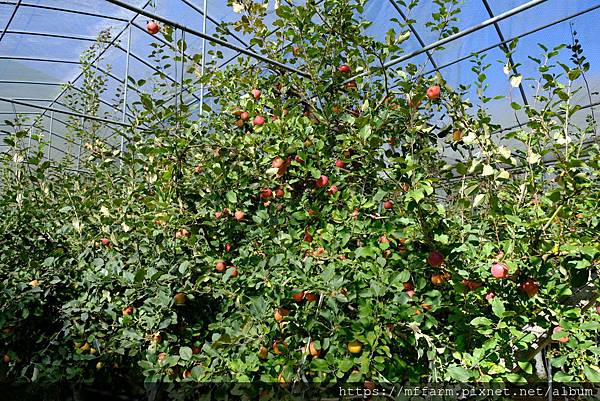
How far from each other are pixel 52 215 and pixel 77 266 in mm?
683

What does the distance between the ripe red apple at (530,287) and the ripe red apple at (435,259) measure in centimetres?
26

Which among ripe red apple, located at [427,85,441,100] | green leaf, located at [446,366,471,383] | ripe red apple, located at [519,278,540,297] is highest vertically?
ripe red apple, located at [427,85,441,100]

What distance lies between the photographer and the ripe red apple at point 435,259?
154 centimetres

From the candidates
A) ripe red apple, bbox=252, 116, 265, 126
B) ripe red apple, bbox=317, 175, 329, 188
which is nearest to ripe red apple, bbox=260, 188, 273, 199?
ripe red apple, bbox=317, 175, 329, 188

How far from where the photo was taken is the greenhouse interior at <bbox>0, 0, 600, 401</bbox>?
1515 millimetres

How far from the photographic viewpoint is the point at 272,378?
5.38 ft

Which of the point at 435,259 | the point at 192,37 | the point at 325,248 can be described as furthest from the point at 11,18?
the point at 435,259

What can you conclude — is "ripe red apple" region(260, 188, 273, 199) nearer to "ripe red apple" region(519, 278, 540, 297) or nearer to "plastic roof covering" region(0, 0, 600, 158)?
"ripe red apple" region(519, 278, 540, 297)

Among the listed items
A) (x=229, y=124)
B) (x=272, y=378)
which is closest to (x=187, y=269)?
(x=272, y=378)

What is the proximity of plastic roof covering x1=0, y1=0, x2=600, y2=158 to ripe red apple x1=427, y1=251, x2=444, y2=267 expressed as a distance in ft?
7.64

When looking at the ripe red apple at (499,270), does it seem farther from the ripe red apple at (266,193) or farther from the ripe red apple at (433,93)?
the ripe red apple at (266,193)

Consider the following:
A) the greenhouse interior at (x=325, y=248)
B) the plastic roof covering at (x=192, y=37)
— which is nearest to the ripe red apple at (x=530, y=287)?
the greenhouse interior at (x=325, y=248)

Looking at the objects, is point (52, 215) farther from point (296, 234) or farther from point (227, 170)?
point (296, 234)

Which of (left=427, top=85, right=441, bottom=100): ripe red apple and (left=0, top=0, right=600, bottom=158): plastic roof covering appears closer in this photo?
(left=427, top=85, right=441, bottom=100): ripe red apple
